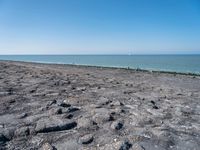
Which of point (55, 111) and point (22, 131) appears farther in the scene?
point (55, 111)

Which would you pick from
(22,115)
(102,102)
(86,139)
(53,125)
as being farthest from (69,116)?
(102,102)

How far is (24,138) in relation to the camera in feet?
12.4

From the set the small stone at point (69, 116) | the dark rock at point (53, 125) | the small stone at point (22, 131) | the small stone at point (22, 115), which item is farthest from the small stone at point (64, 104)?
the small stone at point (22, 131)

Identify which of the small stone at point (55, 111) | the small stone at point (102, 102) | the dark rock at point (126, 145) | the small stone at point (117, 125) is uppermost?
the small stone at point (55, 111)

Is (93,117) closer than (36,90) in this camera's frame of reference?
Yes

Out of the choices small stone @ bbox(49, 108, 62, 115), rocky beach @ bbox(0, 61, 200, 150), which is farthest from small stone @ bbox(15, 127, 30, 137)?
small stone @ bbox(49, 108, 62, 115)

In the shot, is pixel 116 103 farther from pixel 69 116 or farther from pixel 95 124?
pixel 95 124

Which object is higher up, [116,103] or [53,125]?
[53,125]

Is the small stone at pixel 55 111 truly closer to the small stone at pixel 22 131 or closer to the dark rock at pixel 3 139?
the small stone at pixel 22 131

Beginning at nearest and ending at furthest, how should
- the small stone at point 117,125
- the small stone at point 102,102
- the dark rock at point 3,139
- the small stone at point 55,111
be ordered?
1. the dark rock at point 3,139
2. the small stone at point 117,125
3. the small stone at point 55,111
4. the small stone at point 102,102

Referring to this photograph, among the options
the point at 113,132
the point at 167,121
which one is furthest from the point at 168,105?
the point at 113,132

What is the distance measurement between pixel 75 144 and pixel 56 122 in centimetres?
98

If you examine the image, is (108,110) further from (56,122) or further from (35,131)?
(35,131)

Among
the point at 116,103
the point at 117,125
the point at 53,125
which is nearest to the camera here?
the point at 53,125
